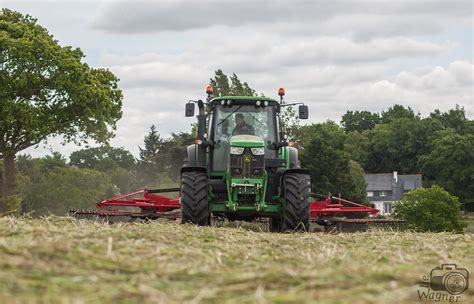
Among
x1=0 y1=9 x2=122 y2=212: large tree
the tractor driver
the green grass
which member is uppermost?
x1=0 y1=9 x2=122 y2=212: large tree

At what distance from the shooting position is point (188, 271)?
15.4ft

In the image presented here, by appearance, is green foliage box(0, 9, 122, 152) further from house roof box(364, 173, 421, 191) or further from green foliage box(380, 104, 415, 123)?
green foliage box(380, 104, 415, 123)

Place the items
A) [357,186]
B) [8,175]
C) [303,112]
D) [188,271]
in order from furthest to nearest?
1. [357,186]
2. [8,175]
3. [303,112]
4. [188,271]

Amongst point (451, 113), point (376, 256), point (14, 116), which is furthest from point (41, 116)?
point (451, 113)

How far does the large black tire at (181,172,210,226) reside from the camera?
12078 millimetres

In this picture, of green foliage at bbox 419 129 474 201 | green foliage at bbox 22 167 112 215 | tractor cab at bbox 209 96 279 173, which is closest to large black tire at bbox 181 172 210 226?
tractor cab at bbox 209 96 279 173

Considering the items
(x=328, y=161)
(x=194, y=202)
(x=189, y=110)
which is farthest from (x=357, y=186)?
(x=194, y=202)

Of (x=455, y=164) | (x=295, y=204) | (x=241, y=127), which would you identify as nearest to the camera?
(x=295, y=204)

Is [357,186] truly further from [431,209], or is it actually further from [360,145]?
[360,145]

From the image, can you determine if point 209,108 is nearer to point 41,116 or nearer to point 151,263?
point 151,263

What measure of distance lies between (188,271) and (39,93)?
1162 inches

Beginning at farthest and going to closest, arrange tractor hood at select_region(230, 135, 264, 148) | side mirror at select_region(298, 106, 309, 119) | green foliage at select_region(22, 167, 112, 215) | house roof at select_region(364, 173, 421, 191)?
house roof at select_region(364, 173, 421, 191), green foliage at select_region(22, 167, 112, 215), side mirror at select_region(298, 106, 309, 119), tractor hood at select_region(230, 135, 264, 148)

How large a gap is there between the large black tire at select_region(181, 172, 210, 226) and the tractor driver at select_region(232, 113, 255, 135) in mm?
1463

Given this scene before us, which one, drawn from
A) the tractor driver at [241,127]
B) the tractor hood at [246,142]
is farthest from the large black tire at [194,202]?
the tractor driver at [241,127]
